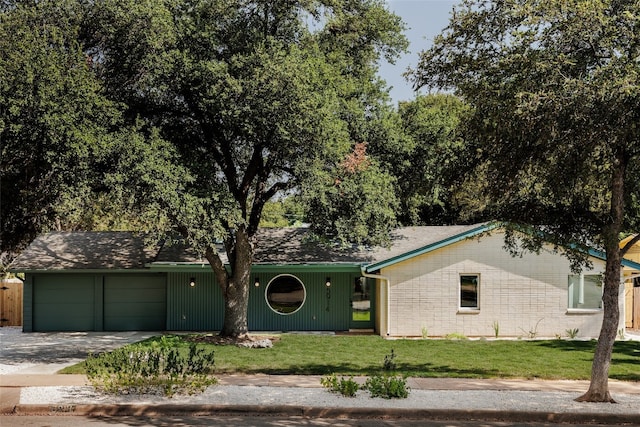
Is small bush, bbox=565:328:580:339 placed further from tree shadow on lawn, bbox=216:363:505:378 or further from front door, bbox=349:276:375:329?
tree shadow on lawn, bbox=216:363:505:378

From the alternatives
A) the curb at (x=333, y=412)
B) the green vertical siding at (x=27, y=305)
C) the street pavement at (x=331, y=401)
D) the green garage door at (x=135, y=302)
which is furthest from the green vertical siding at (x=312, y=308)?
the curb at (x=333, y=412)

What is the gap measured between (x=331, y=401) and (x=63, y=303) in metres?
16.0

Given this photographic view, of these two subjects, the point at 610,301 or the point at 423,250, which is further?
the point at 423,250

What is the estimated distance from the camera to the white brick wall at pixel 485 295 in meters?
22.2

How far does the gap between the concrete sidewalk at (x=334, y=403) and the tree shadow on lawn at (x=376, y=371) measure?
143 centimetres

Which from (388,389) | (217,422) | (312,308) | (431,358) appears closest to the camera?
(217,422)

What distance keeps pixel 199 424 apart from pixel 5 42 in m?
10.1

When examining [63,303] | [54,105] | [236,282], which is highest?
[54,105]

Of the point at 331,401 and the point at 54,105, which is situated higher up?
the point at 54,105

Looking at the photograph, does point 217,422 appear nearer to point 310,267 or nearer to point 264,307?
point 310,267

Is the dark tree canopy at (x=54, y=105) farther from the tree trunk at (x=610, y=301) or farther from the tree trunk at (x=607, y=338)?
the tree trunk at (x=607, y=338)

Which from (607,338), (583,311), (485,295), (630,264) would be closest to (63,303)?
(485,295)

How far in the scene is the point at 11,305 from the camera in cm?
2645

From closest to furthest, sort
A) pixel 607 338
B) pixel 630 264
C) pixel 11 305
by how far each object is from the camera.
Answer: pixel 607 338 → pixel 630 264 → pixel 11 305
